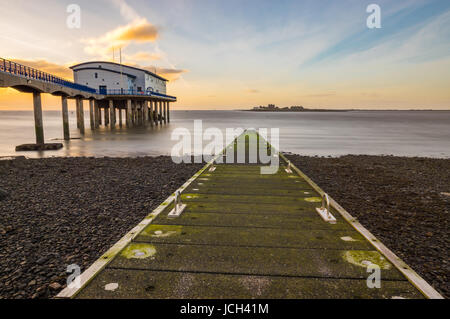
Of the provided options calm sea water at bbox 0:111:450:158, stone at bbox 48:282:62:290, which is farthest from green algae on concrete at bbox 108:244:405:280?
calm sea water at bbox 0:111:450:158

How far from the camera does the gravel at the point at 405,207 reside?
4.73m

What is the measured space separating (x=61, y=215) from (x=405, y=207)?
8.94 metres

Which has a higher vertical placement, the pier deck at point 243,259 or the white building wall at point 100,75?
the white building wall at point 100,75

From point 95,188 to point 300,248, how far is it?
25.3 feet

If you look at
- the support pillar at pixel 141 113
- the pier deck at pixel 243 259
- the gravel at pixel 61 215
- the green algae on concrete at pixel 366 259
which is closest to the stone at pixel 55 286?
the gravel at pixel 61 215

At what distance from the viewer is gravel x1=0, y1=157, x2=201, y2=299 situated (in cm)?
422

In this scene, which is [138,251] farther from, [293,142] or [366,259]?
[293,142]

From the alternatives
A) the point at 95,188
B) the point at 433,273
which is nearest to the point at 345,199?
the point at 433,273

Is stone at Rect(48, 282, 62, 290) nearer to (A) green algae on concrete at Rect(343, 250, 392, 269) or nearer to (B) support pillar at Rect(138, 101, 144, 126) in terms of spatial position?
(A) green algae on concrete at Rect(343, 250, 392, 269)

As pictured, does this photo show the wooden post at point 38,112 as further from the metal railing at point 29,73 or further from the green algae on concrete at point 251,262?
the green algae on concrete at point 251,262

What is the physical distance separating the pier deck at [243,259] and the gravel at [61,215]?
1.38 m

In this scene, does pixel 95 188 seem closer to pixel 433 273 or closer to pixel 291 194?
pixel 291 194

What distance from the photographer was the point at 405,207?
301 inches

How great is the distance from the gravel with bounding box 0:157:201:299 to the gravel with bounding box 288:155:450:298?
5.35m
